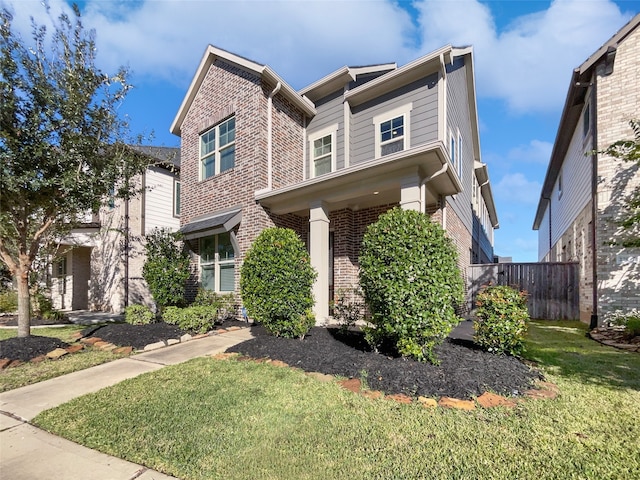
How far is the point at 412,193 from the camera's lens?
6145mm

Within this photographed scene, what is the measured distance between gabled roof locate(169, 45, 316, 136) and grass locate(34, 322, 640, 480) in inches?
291

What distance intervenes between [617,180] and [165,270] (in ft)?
36.8

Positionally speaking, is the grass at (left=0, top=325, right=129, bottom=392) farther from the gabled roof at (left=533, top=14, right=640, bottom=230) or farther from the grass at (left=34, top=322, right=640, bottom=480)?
the gabled roof at (left=533, top=14, right=640, bottom=230)

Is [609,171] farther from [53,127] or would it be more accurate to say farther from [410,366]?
[53,127]

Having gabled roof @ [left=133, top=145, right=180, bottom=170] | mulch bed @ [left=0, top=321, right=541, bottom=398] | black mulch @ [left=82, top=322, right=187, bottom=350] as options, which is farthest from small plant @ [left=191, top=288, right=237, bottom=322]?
gabled roof @ [left=133, top=145, right=180, bottom=170]

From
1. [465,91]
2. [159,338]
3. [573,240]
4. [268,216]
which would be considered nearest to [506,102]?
[465,91]

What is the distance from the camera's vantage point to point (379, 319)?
441cm

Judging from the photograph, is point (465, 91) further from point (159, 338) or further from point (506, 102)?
point (159, 338)

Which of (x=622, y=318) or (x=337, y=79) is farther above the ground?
(x=337, y=79)

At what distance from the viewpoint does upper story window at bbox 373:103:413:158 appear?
8219 millimetres

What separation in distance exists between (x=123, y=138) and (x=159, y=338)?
13.8ft

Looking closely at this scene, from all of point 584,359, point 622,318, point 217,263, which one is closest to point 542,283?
point 622,318

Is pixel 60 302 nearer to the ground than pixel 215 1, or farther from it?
nearer to the ground

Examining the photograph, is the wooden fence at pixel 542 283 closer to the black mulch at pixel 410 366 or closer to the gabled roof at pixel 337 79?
the black mulch at pixel 410 366
